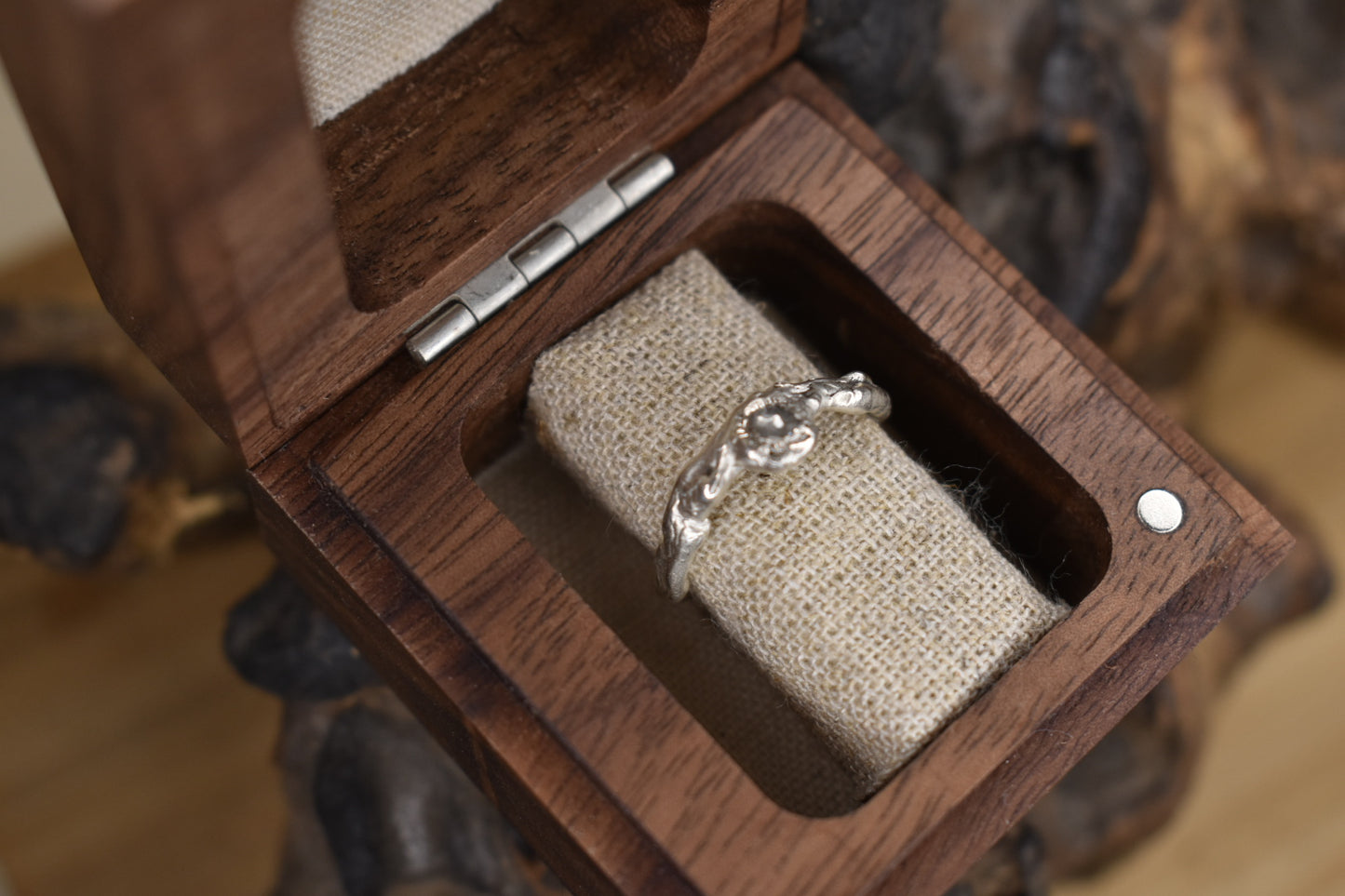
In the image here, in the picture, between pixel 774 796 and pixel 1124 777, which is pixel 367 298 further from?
pixel 1124 777

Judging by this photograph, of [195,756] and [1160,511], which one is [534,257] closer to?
[1160,511]

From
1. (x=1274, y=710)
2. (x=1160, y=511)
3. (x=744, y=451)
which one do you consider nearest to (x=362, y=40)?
(x=744, y=451)

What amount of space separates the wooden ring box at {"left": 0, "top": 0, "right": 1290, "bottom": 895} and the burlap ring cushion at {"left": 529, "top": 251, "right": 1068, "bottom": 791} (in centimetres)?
2

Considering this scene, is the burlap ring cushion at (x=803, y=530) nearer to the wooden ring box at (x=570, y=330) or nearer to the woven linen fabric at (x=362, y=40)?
the wooden ring box at (x=570, y=330)

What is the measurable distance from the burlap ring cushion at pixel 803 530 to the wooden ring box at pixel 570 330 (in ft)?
0.06

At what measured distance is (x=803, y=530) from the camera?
49 centimetres

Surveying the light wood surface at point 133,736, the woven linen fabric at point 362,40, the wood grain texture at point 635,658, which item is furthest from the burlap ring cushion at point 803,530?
the light wood surface at point 133,736

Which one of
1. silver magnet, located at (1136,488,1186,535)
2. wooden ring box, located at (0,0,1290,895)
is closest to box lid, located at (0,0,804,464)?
wooden ring box, located at (0,0,1290,895)

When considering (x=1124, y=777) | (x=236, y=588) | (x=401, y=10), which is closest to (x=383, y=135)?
(x=401, y=10)

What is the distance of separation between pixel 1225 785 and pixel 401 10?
31.0 inches

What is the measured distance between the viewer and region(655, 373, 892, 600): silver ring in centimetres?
46

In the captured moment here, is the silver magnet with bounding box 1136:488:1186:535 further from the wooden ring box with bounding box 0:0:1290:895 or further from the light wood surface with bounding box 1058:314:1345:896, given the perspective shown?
the light wood surface with bounding box 1058:314:1345:896

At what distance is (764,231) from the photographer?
21.3 inches

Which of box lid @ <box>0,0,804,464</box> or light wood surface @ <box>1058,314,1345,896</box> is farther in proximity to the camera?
light wood surface @ <box>1058,314,1345,896</box>
